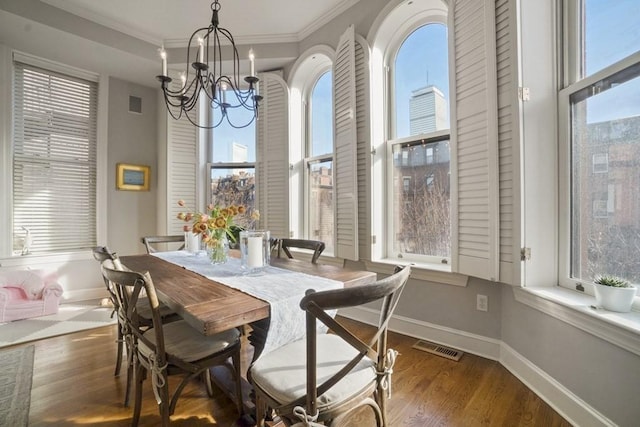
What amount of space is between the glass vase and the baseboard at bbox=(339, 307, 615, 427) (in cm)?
153

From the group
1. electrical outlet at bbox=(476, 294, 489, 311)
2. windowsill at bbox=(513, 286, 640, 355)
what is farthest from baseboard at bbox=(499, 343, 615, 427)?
windowsill at bbox=(513, 286, 640, 355)

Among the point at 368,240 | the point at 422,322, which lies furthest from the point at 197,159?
the point at 422,322

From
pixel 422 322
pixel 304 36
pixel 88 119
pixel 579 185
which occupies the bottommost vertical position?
pixel 422 322

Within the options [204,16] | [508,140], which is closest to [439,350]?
[508,140]

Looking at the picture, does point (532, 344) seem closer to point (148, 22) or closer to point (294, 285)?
point (294, 285)

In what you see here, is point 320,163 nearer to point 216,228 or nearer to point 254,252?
point 216,228

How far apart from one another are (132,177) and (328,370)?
404 cm

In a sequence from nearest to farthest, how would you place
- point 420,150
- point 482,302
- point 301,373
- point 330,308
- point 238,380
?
point 330,308 → point 301,373 → point 238,380 → point 482,302 → point 420,150

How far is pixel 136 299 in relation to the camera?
1.24 metres

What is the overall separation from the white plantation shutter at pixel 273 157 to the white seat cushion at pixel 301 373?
2359 millimetres

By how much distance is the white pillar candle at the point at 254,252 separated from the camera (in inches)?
67.3

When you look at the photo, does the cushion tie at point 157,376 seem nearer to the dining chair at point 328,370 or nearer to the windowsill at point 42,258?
the dining chair at point 328,370

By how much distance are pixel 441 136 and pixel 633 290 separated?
5.11ft

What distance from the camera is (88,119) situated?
3.73 m
